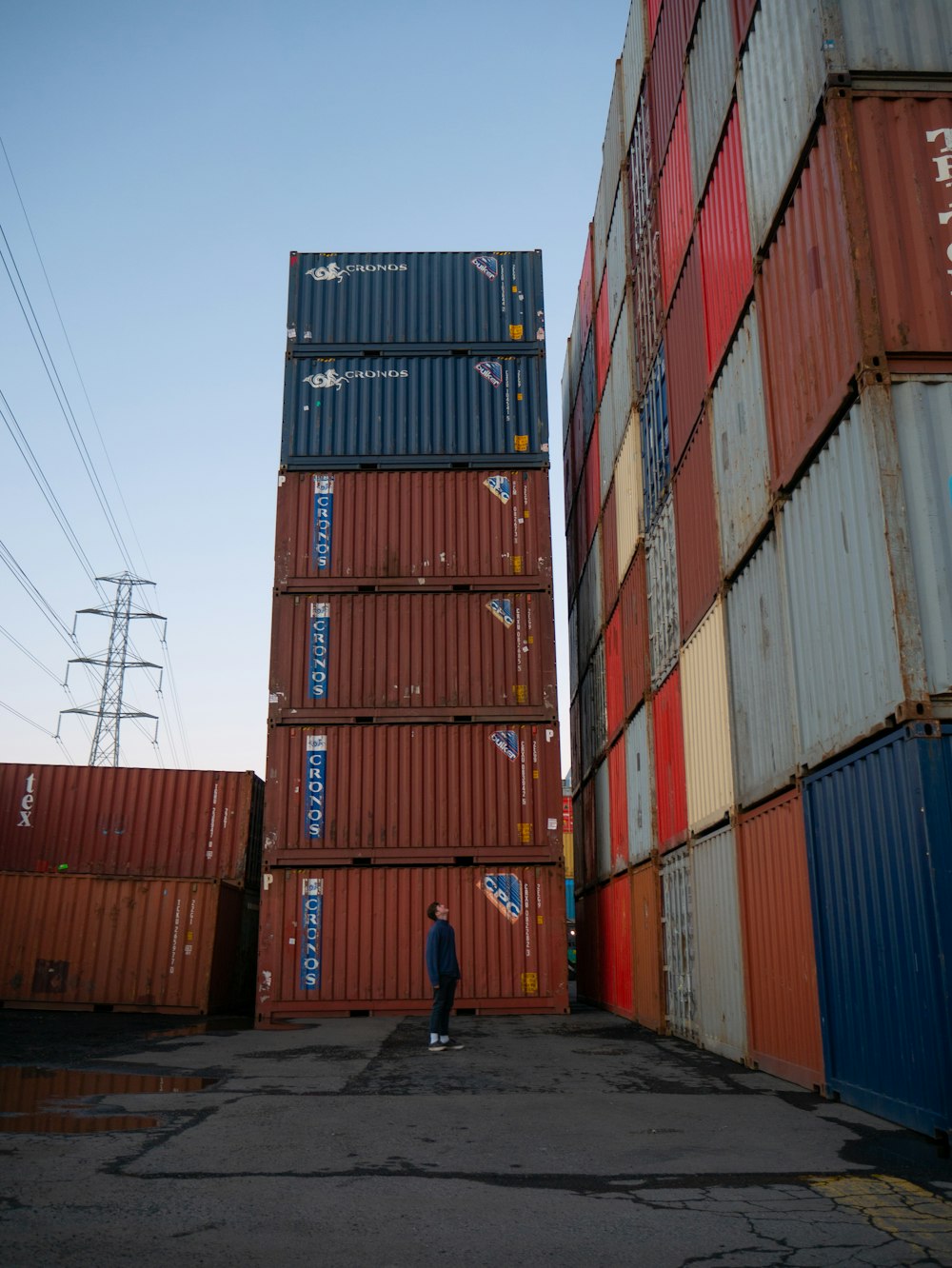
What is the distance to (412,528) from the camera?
17047 millimetres

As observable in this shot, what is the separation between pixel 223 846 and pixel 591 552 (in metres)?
8.49

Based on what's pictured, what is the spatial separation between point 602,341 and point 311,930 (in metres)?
10.8

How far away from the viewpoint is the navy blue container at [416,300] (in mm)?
18266

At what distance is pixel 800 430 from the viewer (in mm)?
8109

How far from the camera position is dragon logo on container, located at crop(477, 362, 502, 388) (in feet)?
58.9

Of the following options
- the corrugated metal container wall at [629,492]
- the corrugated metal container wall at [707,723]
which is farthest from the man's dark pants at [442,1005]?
the corrugated metal container wall at [629,492]

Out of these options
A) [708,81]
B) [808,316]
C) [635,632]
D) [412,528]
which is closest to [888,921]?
[808,316]

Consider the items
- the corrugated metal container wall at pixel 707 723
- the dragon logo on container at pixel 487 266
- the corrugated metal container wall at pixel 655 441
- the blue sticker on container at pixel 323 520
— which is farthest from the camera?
the dragon logo on container at pixel 487 266

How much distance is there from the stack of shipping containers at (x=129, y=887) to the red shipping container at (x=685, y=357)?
10407 millimetres

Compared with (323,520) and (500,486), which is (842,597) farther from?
(323,520)

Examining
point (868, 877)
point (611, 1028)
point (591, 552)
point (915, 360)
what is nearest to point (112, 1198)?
point (868, 877)

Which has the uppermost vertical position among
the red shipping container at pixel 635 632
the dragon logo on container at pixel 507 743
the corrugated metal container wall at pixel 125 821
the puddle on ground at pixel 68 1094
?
the red shipping container at pixel 635 632

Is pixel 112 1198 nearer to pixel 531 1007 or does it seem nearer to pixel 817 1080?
pixel 817 1080

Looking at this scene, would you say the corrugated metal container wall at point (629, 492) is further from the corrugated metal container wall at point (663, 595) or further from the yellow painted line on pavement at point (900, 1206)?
the yellow painted line on pavement at point (900, 1206)
